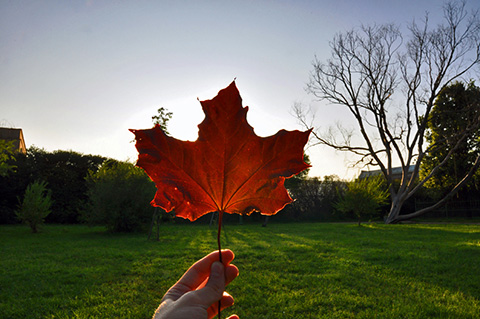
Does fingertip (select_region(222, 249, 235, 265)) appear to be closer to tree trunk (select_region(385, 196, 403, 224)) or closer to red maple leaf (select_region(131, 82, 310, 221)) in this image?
red maple leaf (select_region(131, 82, 310, 221))

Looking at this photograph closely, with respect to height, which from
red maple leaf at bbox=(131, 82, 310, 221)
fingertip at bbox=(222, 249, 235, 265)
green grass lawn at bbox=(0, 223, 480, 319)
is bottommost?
green grass lawn at bbox=(0, 223, 480, 319)

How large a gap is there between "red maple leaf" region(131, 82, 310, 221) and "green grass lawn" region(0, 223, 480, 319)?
12.6ft

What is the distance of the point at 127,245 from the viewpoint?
10.6m

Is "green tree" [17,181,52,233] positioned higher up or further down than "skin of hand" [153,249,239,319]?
further down

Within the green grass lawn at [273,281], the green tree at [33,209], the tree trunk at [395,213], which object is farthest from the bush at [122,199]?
the tree trunk at [395,213]

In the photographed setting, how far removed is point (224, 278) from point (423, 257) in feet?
28.7

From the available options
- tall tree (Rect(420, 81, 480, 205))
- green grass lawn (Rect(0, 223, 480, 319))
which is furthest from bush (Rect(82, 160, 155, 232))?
tall tree (Rect(420, 81, 480, 205))

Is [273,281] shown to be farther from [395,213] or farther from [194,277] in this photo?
[395,213]

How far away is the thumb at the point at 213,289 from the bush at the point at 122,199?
1380 cm

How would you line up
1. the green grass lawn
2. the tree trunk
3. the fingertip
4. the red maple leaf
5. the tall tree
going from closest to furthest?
1. the red maple leaf
2. the fingertip
3. the green grass lawn
4. the tree trunk
5. the tall tree

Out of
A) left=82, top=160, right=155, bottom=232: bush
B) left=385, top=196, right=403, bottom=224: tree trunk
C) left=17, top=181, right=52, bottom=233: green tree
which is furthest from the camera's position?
left=385, top=196, right=403, bottom=224: tree trunk

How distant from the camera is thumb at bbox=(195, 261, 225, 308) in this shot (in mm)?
926

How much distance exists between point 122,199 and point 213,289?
14.6 m

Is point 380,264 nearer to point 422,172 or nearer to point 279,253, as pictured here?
point 279,253
